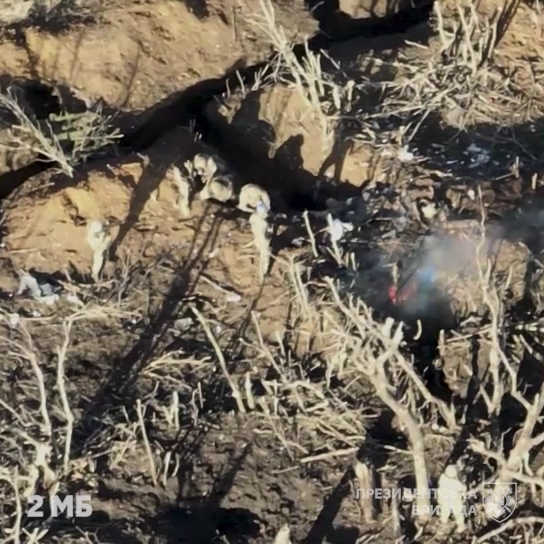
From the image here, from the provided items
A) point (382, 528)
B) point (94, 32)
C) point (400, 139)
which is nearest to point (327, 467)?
point (382, 528)

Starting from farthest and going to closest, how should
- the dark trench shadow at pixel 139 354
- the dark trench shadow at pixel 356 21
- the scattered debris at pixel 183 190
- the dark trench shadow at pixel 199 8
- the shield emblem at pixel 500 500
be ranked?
1. the dark trench shadow at pixel 356 21
2. the dark trench shadow at pixel 199 8
3. the scattered debris at pixel 183 190
4. the dark trench shadow at pixel 139 354
5. the shield emblem at pixel 500 500

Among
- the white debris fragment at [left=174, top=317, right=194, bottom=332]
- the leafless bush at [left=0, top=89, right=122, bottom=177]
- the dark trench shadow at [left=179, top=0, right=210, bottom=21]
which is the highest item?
the dark trench shadow at [left=179, top=0, right=210, bottom=21]

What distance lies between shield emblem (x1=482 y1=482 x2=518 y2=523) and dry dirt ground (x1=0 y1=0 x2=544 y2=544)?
0.02 metres

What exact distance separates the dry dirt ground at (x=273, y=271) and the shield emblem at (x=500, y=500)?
2cm

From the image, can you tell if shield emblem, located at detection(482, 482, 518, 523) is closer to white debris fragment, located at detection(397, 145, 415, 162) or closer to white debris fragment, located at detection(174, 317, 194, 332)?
white debris fragment, located at detection(174, 317, 194, 332)

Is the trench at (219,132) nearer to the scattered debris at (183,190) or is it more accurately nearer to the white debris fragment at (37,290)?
the scattered debris at (183,190)

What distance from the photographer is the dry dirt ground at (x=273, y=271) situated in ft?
11.3

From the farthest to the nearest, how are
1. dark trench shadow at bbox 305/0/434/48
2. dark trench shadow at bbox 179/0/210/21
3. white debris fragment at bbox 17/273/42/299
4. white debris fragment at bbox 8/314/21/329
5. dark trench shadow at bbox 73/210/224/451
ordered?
dark trench shadow at bbox 305/0/434/48
dark trench shadow at bbox 179/0/210/21
white debris fragment at bbox 17/273/42/299
white debris fragment at bbox 8/314/21/329
dark trench shadow at bbox 73/210/224/451

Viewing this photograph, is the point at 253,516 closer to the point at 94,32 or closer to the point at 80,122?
the point at 80,122

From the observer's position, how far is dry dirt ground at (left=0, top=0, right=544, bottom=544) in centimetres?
346

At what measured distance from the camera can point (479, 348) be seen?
387 cm

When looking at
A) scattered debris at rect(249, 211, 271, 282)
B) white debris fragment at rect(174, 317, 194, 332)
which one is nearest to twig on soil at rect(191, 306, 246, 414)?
white debris fragment at rect(174, 317, 194, 332)

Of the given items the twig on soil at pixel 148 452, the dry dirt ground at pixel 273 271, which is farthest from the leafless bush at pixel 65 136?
the twig on soil at pixel 148 452

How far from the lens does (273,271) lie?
4137mm
